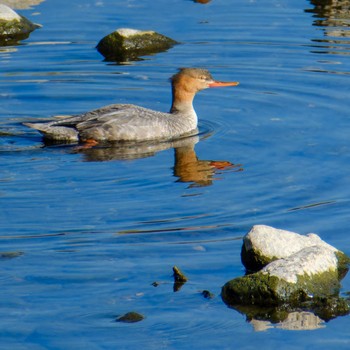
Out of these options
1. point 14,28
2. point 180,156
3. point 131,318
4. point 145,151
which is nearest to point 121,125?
point 145,151

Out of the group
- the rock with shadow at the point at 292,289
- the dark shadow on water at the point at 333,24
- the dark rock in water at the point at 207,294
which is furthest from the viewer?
the dark shadow on water at the point at 333,24

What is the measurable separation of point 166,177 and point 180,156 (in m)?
1.06

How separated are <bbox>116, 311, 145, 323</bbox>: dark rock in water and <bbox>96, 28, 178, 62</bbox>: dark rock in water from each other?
8641 millimetres

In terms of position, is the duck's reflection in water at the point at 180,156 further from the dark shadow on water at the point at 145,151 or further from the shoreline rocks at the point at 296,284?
the shoreline rocks at the point at 296,284

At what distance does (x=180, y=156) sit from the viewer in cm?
1212

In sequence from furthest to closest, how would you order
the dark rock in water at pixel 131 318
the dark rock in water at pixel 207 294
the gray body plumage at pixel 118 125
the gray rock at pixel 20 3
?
the gray rock at pixel 20 3
the gray body plumage at pixel 118 125
the dark rock in water at pixel 207 294
the dark rock in water at pixel 131 318

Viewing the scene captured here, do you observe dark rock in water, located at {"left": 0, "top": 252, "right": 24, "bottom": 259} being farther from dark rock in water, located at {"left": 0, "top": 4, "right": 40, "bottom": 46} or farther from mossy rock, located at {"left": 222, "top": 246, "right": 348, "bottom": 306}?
dark rock in water, located at {"left": 0, "top": 4, "right": 40, "bottom": 46}

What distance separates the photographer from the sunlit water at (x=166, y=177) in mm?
7766

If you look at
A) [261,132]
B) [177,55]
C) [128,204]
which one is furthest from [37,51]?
[128,204]

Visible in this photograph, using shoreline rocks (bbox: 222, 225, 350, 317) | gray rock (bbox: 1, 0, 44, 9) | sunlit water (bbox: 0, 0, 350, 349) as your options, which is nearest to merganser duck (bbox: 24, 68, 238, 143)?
sunlit water (bbox: 0, 0, 350, 349)

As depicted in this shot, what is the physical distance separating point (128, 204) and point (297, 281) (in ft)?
8.50

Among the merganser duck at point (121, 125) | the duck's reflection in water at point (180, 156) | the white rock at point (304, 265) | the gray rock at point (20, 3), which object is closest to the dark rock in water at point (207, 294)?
the white rock at point (304, 265)

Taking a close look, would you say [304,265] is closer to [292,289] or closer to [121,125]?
[292,289]

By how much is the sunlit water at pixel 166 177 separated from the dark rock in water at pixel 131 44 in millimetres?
380
